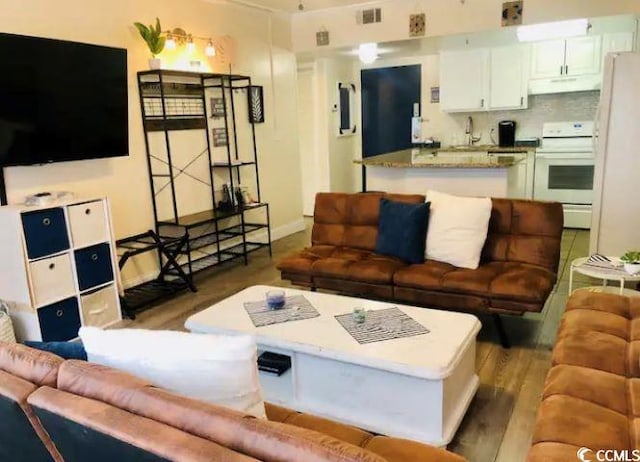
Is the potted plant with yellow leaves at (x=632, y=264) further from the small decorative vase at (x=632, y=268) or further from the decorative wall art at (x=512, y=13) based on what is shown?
the decorative wall art at (x=512, y=13)

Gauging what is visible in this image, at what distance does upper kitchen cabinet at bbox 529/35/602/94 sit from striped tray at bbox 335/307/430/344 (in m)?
4.65

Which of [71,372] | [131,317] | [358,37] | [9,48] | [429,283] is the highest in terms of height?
[358,37]

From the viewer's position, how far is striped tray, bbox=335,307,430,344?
7.59 feet

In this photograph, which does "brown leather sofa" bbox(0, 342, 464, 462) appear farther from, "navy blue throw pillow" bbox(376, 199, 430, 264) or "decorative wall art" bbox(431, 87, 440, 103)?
"decorative wall art" bbox(431, 87, 440, 103)

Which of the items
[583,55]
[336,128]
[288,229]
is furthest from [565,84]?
[288,229]

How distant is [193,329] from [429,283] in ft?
4.83

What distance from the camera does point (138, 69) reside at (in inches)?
170

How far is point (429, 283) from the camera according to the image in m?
3.23

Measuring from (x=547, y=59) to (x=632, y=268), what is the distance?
3.91 m

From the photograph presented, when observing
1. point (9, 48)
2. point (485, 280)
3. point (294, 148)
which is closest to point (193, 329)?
point (485, 280)

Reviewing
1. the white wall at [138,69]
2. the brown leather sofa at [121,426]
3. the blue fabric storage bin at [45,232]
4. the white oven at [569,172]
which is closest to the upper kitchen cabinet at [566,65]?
the white oven at [569,172]

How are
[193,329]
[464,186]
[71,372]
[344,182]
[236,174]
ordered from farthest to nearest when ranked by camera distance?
[344,182]
[236,174]
[464,186]
[193,329]
[71,372]

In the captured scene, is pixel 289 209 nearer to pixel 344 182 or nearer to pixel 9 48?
pixel 344 182

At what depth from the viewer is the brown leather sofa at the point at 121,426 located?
104cm
